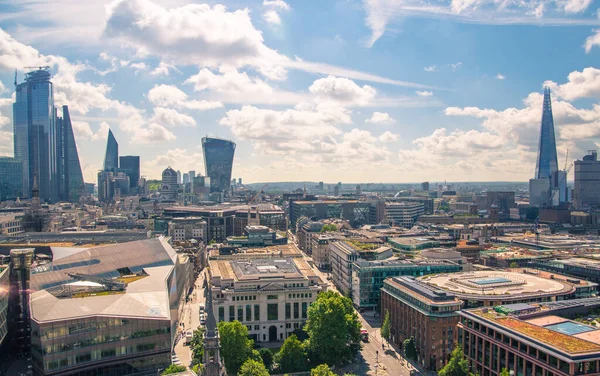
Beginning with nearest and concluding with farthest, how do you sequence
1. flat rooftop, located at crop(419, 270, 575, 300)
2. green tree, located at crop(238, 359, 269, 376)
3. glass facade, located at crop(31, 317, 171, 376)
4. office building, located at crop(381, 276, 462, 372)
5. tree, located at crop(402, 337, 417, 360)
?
glass facade, located at crop(31, 317, 171, 376)
green tree, located at crop(238, 359, 269, 376)
office building, located at crop(381, 276, 462, 372)
tree, located at crop(402, 337, 417, 360)
flat rooftop, located at crop(419, 270, 575, 300)

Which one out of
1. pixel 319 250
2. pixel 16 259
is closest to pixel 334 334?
pixel 16 259

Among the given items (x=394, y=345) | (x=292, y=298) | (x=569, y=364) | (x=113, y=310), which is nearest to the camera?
(x=569, y=364)

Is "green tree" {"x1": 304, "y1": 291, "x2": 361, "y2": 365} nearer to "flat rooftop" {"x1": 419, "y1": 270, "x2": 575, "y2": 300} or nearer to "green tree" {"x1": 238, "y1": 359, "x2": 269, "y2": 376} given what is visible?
"green tree" {"x1": 238, "y1": 359, "x2": 269, "y2": 376}

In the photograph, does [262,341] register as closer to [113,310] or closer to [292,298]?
[292,298]

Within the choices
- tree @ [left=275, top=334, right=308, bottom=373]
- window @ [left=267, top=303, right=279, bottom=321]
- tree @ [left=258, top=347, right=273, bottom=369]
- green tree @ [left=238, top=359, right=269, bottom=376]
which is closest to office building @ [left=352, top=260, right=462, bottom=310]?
window @ [left=267, top=303, right=279, bottom=321]

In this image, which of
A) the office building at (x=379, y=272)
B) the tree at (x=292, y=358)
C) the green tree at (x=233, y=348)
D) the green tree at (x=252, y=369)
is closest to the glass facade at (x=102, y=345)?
the green tree at (x=233, y=348)

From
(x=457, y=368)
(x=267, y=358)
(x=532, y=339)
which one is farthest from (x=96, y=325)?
(x=532, y=339)

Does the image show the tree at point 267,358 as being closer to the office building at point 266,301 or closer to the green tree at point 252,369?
the green tree at point 252,369
